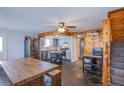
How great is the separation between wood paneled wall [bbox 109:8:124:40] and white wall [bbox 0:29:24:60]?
18.5 feet

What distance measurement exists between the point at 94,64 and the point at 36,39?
182 inches

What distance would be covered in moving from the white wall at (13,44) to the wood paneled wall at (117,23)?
5.62 meters

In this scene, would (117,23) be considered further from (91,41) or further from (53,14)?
(91,41)

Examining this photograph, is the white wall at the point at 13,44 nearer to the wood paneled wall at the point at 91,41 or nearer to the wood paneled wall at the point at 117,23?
the wood paneled wall at the point at 91,41

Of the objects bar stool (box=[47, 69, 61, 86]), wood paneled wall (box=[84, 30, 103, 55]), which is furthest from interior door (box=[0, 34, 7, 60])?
wood paneled wall (box=[84, 30, 103, 55])

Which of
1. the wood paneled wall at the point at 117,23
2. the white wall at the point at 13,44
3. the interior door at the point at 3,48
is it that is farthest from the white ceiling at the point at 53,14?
the white wall at the point at 13,44

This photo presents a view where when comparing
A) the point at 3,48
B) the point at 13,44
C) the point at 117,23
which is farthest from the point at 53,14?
the point at 13,44

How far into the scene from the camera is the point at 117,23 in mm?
3205

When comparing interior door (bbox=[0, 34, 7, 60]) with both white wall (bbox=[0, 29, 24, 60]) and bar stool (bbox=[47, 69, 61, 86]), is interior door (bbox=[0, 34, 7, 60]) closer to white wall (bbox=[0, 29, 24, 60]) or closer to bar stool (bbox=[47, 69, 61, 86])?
white wall (bbox=[0, 29, 24, 60])

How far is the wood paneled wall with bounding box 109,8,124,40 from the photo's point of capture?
311 cm

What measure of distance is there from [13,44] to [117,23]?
592cm
